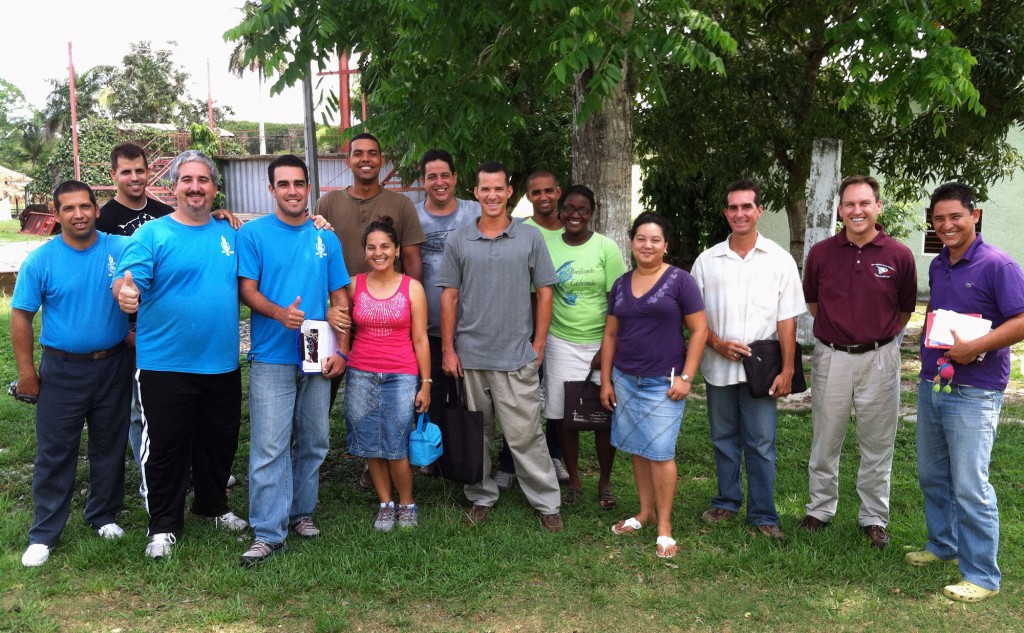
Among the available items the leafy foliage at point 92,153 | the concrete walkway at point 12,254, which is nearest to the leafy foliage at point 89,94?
the leafy foliage at point 92,153

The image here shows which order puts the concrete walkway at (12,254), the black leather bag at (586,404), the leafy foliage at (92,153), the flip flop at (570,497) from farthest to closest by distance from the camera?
the leafy foliage at (92,153), the concrete walkway at (12,254), the flip flop at (570,497), the black leather bag at (586,404)

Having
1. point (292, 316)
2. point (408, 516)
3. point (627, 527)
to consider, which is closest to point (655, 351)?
point (627, 527)

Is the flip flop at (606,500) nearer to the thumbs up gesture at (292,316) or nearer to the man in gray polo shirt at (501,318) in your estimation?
the man in gray polo shirt at (501,318)

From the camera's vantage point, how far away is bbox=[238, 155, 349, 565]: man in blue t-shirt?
4.41m

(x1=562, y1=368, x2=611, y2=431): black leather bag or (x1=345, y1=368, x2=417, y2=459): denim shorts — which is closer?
(x1=345, y1=368, x2=417, y2=459): denim shorts

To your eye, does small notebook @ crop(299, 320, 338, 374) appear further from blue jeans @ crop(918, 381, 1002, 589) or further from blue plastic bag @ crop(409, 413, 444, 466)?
blue jeans @ crop(918, 381, 1002, 589)

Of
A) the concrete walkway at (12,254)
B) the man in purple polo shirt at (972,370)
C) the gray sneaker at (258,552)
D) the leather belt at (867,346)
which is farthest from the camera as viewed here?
the concrete walkway at (12,254)

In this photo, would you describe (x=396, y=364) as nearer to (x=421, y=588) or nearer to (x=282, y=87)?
(x=421, y=588)

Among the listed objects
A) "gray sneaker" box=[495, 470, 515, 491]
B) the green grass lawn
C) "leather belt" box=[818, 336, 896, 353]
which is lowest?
the green grass lawn

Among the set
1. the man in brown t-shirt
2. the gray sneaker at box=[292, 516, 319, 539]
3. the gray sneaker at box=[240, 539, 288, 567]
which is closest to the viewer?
the gray sneaker at box=[240, 539, 288, 567]

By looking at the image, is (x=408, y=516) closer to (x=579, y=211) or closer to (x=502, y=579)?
(x=502, y=579)

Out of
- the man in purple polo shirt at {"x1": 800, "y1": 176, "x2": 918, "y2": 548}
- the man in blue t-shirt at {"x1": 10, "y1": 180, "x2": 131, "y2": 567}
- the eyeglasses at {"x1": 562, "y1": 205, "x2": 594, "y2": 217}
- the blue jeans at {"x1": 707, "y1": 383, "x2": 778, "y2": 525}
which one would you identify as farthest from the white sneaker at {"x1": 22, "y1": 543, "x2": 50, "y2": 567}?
the man in purple polo shirt at {"x1": 800, "y1": 176, "x2": 918, "y2": 548}

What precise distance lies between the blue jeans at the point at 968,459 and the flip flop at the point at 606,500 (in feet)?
5.95

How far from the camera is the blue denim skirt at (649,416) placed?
4.58 meters
